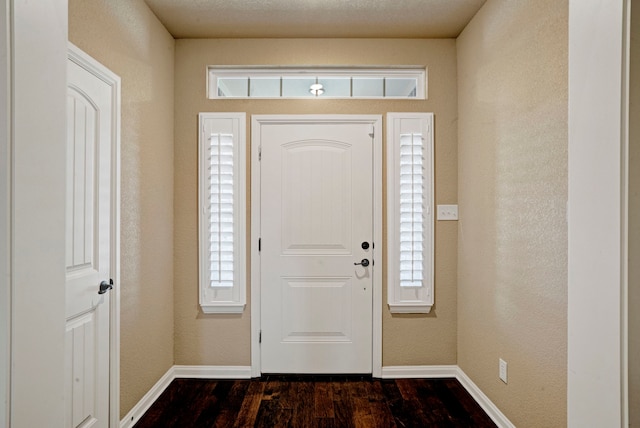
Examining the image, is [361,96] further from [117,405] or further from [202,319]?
[117,405]

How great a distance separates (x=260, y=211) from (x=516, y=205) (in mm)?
1764

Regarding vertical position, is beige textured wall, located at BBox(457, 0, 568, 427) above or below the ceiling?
below

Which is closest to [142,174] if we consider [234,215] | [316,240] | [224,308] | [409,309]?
[234,215]

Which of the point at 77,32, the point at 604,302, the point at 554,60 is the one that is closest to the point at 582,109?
the point at 604,302

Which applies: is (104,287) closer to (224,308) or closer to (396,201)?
(224,308)

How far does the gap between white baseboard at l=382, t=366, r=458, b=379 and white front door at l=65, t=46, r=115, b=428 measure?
1.91 meters

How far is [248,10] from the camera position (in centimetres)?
248

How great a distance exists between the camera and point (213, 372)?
2.88 m

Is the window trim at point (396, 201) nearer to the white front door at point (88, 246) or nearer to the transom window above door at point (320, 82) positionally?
the transom window above door at point (320, 82)

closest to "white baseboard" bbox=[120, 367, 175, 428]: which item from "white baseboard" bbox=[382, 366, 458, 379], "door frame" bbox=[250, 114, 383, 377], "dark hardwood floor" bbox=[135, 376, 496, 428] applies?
"dark hardwood floor" bbox=[135, 376, 496, 428]

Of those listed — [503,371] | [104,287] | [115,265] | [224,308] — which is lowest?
[503,371]

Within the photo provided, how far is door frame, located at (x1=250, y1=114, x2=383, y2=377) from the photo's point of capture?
2.88 metres

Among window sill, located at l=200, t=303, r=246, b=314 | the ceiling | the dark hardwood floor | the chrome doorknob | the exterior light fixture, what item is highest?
the ceiling

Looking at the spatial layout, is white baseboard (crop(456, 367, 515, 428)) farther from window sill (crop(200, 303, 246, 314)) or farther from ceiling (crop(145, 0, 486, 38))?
ceiling (crop(145, 0, 486, 38))
